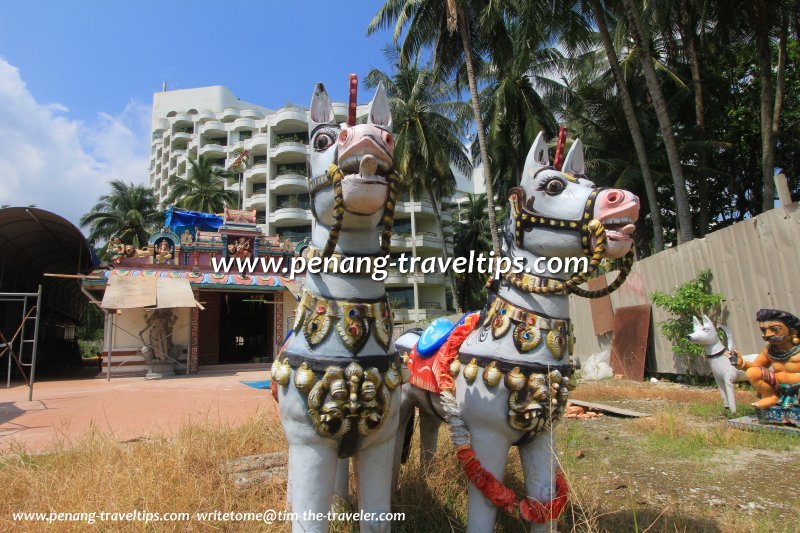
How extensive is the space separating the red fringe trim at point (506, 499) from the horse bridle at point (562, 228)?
0.88 metres

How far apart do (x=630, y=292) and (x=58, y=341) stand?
70.2 feet

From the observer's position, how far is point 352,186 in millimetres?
1946

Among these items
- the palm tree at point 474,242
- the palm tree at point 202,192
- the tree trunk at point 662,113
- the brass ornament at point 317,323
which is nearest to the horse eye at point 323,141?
the brass ornament at point 317,323

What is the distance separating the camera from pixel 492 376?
2.21 m

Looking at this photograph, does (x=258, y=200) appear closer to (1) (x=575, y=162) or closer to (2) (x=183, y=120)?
(2) (x=183, y=120)

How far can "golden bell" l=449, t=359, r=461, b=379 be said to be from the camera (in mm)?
2424

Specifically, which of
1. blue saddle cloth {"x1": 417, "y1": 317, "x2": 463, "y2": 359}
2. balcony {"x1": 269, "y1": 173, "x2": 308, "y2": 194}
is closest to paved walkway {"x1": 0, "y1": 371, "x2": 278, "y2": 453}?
blue saddle cloth {"x1": 417, "y1": 317, "x2": 463, "y2": 359}

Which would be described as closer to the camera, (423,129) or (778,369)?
(778,369)

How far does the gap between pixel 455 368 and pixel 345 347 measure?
694 millimetres

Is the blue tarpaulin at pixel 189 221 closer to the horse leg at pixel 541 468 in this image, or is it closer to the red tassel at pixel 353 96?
the red tassel at pixel 353 96

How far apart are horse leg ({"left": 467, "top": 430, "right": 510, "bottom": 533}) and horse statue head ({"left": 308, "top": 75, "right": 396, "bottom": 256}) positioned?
1040 mm

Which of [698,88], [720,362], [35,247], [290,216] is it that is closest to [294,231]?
[290,216]

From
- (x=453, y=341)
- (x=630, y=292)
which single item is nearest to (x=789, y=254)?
(x=630, y=292)

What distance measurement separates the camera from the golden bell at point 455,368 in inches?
95.4
